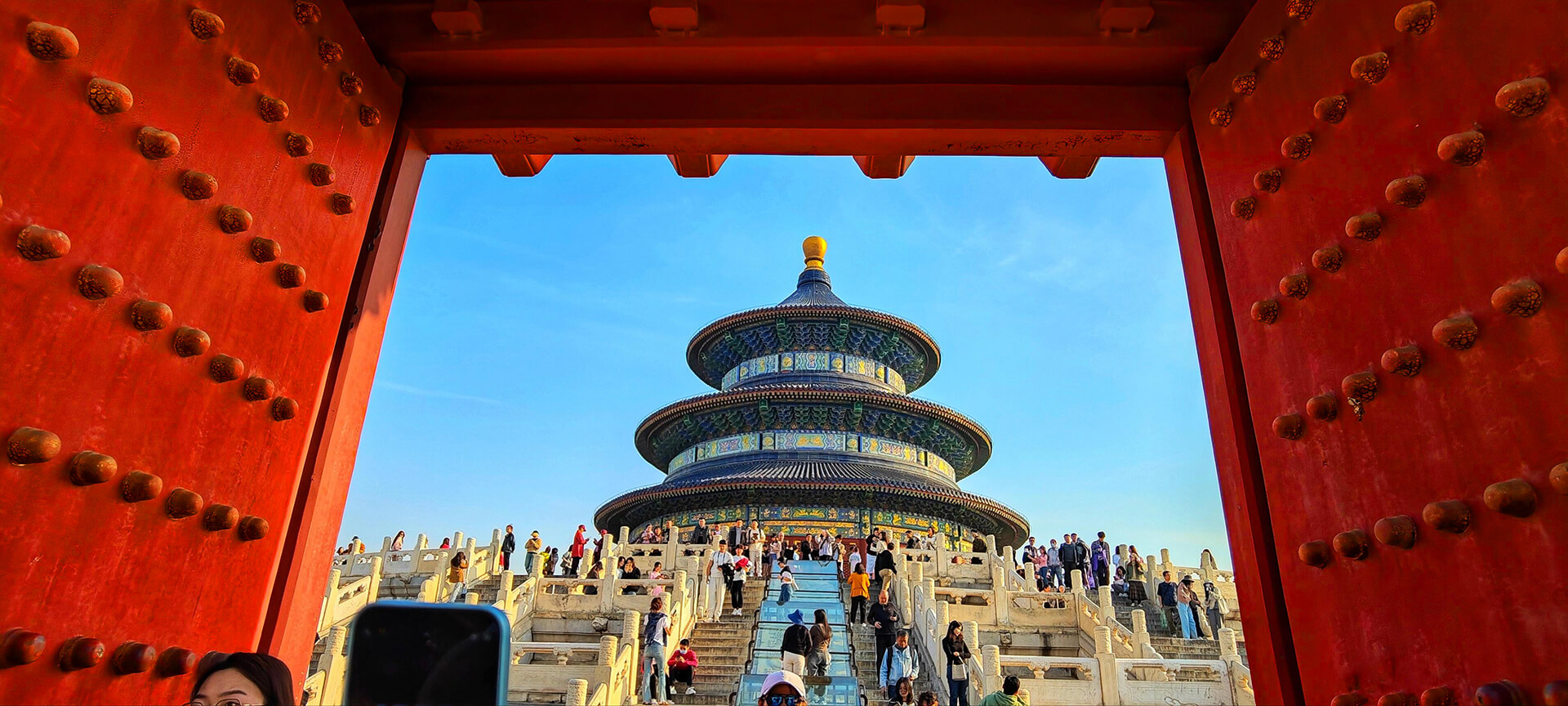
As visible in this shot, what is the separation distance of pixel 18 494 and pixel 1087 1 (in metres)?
3.30

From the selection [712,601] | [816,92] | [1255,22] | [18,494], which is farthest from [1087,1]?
[712,601]

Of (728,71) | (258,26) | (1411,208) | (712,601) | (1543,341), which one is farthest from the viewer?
(712,601)

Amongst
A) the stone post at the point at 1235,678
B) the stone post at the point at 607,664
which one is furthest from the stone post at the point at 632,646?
the stone post at the point at 1235,678

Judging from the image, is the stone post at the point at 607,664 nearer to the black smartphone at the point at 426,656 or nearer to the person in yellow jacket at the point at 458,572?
the person in yellow jacket at the point at 458,572

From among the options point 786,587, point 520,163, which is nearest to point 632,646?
point 786,587

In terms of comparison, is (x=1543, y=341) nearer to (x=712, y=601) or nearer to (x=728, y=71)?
(x=728, y=71)

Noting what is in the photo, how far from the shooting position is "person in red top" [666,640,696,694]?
10.1m

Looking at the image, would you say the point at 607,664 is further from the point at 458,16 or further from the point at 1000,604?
the point at 458,16

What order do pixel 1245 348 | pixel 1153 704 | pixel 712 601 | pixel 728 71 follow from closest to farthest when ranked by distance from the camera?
pixel 1245 348
pixel 728 71
pixel 1153 704
pixel 712 601

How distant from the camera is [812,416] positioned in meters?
26.2

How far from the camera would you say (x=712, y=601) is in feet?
43.9

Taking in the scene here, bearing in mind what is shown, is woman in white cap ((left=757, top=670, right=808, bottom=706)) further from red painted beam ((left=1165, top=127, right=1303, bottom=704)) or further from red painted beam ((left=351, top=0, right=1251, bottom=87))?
red painted beam ((left=351, top=0, right=1251, bottom=87))

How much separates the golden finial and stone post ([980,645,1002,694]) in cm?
2596

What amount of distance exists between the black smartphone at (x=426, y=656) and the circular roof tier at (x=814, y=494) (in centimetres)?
2132
